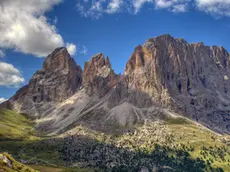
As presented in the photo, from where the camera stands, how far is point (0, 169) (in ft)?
330

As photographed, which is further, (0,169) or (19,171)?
(19,171)

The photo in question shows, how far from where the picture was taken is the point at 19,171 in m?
117

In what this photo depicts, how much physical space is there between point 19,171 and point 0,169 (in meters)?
17.4
